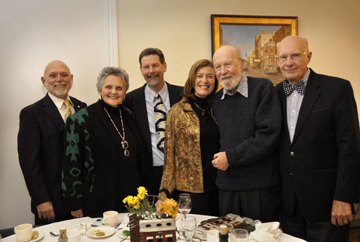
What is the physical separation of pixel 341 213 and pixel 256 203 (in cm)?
54

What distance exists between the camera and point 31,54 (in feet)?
10.7

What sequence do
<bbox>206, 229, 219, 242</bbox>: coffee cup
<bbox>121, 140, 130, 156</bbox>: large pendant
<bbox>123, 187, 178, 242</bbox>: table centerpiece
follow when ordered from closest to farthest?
1. <bbox>123, 187, 178, 242</bbox>: table centerpiece
2. <bbox>206, 229, 219, 242</bbox>: coffee cup
3. <bbox>121, 140, 130, 156</bbox>: large pendant

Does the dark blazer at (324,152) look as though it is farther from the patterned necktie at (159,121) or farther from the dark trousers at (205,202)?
the patterned necktie at (159,121)

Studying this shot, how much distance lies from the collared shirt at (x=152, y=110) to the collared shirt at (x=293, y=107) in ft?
3.53

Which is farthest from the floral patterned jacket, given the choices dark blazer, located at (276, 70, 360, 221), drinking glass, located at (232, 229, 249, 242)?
drinking glass, located at (232, 229, 249, 242)

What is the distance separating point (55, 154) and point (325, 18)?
371cm

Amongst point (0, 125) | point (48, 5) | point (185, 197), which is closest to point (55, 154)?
point (0, 125)

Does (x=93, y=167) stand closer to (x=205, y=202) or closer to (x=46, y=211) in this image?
(x=46, y=211)

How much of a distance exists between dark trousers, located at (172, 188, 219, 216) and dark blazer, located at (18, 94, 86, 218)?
1000mm

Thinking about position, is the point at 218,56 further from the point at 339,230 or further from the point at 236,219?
the point at 339,230

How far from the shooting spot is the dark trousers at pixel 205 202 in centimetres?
226

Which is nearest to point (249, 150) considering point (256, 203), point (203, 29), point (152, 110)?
point (256, 203)

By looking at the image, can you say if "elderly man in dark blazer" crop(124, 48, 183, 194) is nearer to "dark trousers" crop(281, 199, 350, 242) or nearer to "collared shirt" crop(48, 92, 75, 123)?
"collared shirt" crop(48, 92, 75, 123)

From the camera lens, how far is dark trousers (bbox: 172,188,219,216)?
2.26 metres
